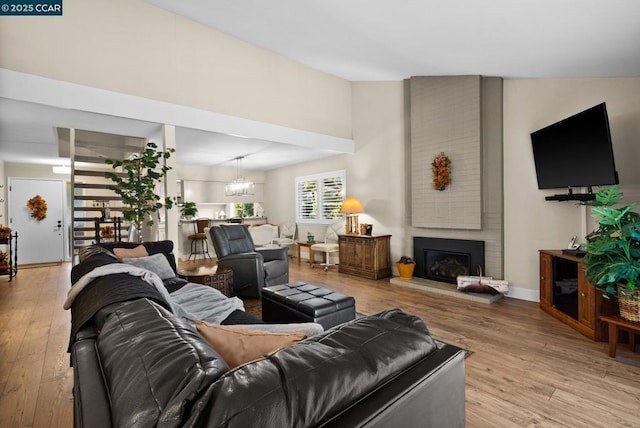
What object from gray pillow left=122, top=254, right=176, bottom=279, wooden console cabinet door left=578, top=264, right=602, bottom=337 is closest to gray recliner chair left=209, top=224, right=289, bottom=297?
gray pillow left=122, top=254, right=176, bottom=279

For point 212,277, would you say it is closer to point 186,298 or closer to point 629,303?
point 186,298

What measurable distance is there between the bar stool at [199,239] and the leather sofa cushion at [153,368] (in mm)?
7021

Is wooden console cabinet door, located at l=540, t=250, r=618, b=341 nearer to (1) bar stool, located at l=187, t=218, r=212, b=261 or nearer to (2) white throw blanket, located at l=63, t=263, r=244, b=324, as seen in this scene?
(2) white throw blanket, located at l=63, t=263, r=244, b=324

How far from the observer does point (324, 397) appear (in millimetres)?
770

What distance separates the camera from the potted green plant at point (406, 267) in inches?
207

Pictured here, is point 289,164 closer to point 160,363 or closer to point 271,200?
point 271,200

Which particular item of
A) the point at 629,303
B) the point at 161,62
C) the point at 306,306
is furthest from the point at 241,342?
the point at 161,62

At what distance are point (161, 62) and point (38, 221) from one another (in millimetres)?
5819

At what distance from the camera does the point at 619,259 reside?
8.33ft

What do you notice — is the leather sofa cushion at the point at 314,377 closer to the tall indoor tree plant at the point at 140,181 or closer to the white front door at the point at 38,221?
the tall indoor tree plant at the point at 140,181

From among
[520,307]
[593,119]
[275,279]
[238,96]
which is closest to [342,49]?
[238,96]

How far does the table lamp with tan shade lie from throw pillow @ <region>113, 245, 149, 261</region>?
3437 millimetres

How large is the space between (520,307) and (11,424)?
4.68 m

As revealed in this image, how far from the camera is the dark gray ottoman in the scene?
2.60 m
